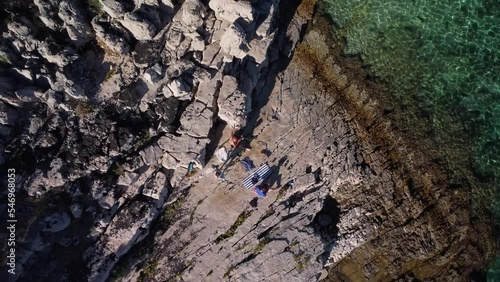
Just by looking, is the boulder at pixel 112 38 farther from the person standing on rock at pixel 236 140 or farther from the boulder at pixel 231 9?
the person standing on rock at pixel 236 140

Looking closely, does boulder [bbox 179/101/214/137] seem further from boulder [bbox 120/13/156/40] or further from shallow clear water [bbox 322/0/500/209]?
shallow clear water [bbox 322/0/500/209]

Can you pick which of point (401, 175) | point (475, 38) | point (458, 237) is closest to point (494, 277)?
point (458, 237)

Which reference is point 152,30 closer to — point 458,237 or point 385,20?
point 385,20

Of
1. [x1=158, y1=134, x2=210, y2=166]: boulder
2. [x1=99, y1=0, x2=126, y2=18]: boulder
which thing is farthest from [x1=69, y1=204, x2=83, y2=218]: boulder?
[x1=99, y1=0, x2=126, y2=18]: boulder

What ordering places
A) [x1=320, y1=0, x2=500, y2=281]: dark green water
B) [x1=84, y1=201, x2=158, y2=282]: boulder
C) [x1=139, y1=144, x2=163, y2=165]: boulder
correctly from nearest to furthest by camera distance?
[x1=139, y1=144, x2=163, y2=165]: boulder
[x1=84, y1=201, x2=158, y2=282]: boulder
[x1=320, y1=0, x2=500, y2=281]: dark green water

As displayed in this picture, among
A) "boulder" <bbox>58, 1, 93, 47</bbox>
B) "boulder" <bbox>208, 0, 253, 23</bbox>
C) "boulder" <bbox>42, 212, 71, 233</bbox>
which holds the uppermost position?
"boulder" <bbox>58, 1, 93, 47</bbox>

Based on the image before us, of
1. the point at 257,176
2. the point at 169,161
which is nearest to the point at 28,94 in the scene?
the point at 169,161

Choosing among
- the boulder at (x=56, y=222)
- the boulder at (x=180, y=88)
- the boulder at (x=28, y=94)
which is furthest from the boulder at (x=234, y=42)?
the boulder at (x=56, y=222)

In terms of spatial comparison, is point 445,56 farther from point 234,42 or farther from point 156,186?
point 156,186
